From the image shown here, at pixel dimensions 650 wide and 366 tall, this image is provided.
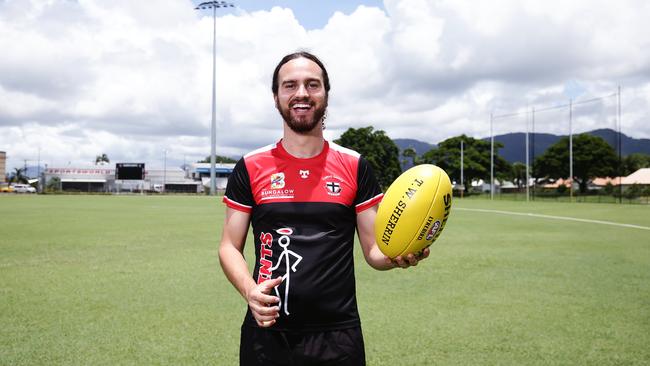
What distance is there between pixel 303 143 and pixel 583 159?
84.1 metres

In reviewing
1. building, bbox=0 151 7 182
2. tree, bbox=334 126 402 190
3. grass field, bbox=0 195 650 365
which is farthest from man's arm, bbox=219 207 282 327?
building, bbox=0 151 7 182

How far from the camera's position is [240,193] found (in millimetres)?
2771

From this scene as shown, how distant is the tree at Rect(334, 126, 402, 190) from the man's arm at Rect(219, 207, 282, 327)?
84.9 meters

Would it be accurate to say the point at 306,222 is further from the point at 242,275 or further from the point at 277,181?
the point at 242,275

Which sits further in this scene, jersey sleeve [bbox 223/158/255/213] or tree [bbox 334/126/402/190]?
tree [bbox 334/126/402/190]

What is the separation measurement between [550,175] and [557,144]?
502 cm

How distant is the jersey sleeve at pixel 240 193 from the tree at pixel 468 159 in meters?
82.1

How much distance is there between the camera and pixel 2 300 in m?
7.23

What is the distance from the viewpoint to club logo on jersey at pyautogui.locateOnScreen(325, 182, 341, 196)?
2.71 meters

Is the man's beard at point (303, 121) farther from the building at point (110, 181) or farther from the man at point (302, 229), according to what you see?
the building at point (110, 181)

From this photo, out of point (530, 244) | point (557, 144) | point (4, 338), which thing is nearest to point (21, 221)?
point (4, 338)

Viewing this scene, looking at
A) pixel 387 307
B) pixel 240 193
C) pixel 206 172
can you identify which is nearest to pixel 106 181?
pixel 206 172

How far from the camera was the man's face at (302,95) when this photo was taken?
2.67 meters

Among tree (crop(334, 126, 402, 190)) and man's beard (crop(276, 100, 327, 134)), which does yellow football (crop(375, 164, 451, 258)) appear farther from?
tree (crop(334, 126, 402, 190))
